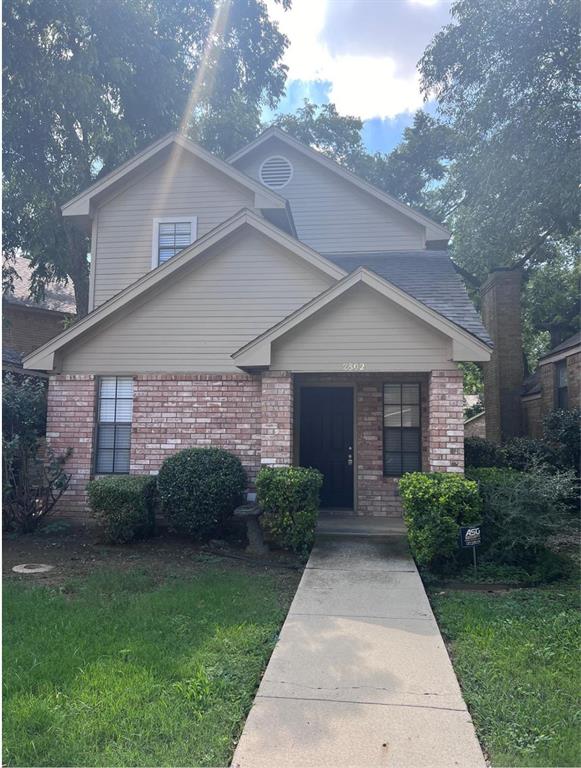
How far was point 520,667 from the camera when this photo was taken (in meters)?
4.18

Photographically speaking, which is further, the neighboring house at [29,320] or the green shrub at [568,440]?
the neighboring house at [29,320]

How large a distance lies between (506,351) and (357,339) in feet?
32.6

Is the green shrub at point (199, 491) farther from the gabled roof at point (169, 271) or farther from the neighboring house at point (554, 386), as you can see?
the neighboring house at point (554, 386)

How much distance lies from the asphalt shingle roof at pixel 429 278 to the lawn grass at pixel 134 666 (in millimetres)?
5598

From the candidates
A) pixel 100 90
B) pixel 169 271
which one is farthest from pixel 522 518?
pixel 100 90

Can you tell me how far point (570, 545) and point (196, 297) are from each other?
7.66 meters

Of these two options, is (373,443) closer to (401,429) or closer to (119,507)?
(401,429)

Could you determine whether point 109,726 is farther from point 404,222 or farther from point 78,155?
point 78,155

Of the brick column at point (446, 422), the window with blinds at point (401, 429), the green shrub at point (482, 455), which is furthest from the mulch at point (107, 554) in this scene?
the green shrub at point (482, 455)

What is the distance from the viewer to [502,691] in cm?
384

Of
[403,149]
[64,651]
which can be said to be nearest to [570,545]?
[64,651]

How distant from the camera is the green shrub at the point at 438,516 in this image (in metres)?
6.66

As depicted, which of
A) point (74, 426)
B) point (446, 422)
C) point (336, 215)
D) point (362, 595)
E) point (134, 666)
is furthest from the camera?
point (336, 215)

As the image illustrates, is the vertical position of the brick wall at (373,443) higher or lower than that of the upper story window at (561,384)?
lower
